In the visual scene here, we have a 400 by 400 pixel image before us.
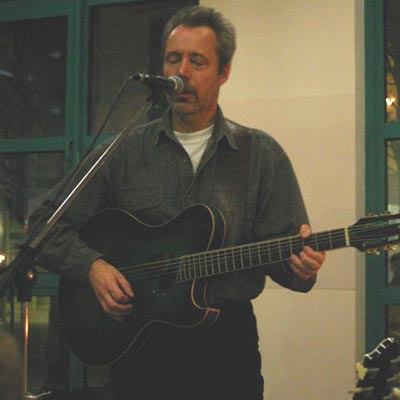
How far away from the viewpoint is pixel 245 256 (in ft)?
7.71

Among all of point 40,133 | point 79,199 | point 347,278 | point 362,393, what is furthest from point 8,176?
point 362,393

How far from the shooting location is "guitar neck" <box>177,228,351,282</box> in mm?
2305

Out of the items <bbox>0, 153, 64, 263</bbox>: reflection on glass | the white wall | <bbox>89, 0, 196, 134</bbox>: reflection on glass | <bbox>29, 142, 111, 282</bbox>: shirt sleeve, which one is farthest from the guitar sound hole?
<bbox>0, 153, 64, 263</bbox>: reflection on glass

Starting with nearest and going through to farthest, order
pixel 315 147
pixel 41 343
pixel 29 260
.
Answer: pixel 29 260 → pixel 315 147 → pixel 41 343

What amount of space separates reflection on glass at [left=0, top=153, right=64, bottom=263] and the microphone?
1.94 meters

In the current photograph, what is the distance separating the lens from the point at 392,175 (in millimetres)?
3385

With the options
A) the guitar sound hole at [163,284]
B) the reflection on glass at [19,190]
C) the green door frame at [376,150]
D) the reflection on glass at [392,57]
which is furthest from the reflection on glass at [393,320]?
the reflection on glass at [19,190]

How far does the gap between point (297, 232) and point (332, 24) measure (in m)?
1.23

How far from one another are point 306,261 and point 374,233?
0.67 ft

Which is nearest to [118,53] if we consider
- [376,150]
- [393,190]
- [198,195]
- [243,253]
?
[376,150]

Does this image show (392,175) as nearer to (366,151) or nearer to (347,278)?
(366,151)

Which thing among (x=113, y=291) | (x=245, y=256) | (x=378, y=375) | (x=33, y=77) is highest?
(x=33, y=77)

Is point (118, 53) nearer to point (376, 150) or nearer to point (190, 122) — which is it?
point (376, 150)

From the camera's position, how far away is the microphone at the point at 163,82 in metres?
2.21
